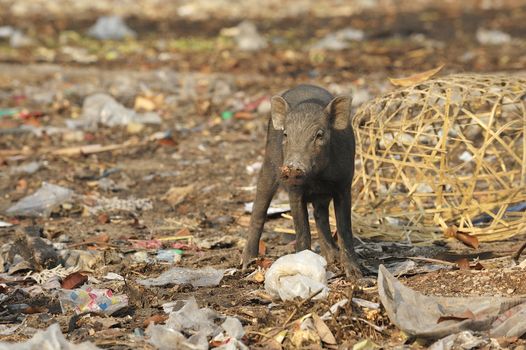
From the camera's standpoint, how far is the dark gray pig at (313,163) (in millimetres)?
5676

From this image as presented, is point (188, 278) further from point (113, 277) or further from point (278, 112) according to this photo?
point (278, 112)

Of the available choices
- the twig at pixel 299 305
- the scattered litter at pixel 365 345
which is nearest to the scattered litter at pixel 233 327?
the twig at pixel 299 305

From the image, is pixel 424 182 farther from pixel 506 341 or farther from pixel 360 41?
pixel 360 41

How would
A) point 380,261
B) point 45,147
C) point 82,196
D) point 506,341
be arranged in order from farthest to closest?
point 45,147
point 82,196
point 380,261
point 506,341

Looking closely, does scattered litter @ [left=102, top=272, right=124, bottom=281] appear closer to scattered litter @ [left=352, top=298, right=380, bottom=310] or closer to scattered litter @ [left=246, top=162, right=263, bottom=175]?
scattered litter @ [left=352, top=298, right=380, bottom=310]

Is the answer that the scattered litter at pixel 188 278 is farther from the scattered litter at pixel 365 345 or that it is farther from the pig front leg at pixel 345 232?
the scattered litter at pixel 365 345

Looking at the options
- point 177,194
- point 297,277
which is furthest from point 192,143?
point 297,277

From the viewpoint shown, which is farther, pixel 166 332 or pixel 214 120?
pixel 214 120

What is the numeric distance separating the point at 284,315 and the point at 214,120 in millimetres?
5971

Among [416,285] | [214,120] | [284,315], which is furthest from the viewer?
Result: [214,120]

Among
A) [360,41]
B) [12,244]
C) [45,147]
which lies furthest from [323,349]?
[360,41]

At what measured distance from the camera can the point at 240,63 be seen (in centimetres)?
1405

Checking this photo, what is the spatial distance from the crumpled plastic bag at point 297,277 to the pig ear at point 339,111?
0.80 m

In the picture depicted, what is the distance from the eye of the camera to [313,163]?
567cm
